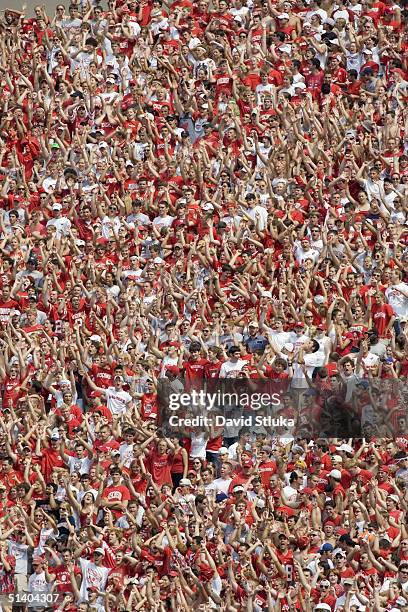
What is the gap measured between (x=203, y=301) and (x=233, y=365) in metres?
1.41

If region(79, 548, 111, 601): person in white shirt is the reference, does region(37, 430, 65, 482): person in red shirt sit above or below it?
above

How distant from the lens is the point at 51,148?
3278 centimetres

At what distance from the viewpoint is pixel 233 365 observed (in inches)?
1126

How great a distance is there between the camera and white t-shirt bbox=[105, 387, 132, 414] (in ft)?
94.6

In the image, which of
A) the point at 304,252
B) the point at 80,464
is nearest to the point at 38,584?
the point at 80,464

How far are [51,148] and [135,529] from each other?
7.56m

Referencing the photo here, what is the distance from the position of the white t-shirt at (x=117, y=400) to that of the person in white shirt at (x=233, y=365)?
48.7 inches

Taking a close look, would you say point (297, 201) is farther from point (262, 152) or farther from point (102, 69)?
point (102, 69)

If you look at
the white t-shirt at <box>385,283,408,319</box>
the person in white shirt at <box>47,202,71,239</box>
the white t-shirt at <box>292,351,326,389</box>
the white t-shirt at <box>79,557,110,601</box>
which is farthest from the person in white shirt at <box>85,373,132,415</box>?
the white t-shirt at <box>385,283,408,319</box>

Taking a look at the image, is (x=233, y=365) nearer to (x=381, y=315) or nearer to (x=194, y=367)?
(x=194, y=367)

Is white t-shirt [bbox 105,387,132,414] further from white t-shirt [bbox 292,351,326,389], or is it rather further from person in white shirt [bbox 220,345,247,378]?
white t-shirt [bbox 292,351,326,389]

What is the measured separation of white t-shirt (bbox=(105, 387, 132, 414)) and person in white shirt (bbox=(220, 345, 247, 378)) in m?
1.24

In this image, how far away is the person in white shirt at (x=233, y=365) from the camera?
28573 mm

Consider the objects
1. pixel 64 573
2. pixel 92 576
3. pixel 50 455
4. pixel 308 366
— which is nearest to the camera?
pixel 92 576
